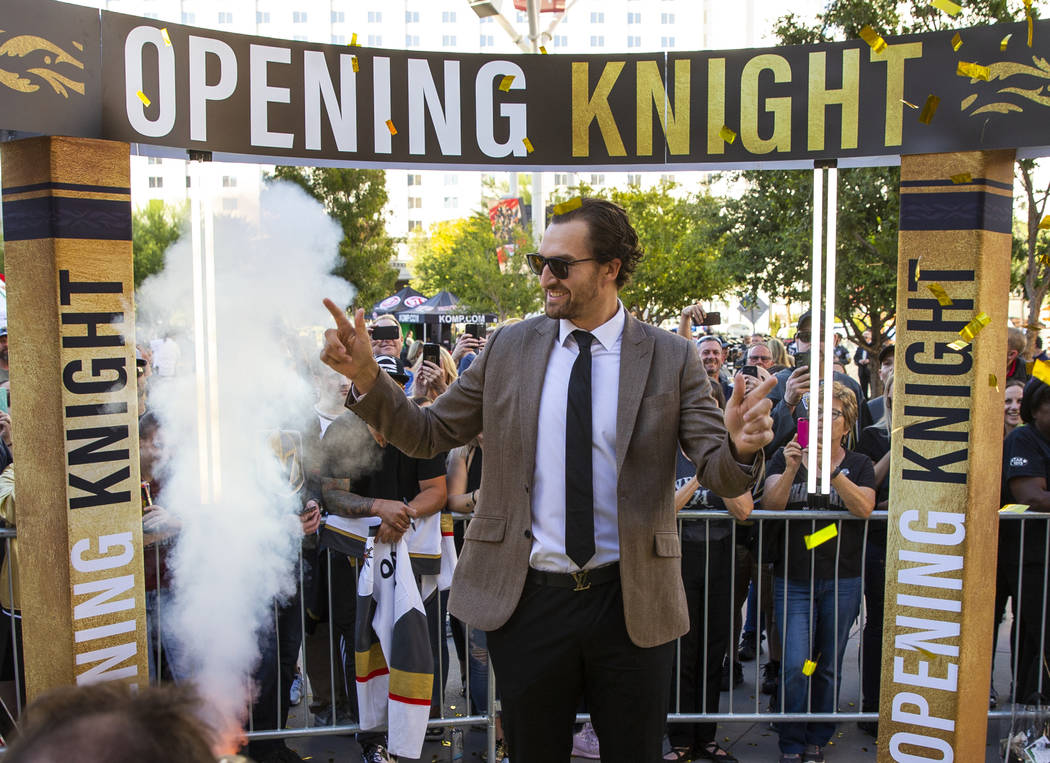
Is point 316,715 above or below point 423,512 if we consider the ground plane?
below

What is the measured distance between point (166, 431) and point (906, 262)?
11.6ft

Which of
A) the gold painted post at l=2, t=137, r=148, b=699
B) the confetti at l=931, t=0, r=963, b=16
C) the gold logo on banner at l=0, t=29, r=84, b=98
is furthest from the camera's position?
the gold painted post at l=2, t=137, r=148, b=699

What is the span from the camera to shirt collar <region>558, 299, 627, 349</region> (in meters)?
2.80

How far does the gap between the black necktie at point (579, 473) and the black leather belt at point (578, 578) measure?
0.04 m

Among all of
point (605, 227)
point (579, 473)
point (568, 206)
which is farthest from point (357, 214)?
point (579, 473)

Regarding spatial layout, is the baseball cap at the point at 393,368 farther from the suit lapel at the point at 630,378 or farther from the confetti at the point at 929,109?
the confetti at the point at 929,109

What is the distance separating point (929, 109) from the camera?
331 cm

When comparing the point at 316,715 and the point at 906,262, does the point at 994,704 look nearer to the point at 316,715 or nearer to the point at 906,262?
the point at 906,262

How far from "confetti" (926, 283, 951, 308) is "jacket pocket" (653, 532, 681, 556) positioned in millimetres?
1572

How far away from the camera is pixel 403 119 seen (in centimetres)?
363

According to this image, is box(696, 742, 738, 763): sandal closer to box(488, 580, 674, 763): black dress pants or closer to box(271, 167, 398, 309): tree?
box(488, 580, 674, 763): black dress pants

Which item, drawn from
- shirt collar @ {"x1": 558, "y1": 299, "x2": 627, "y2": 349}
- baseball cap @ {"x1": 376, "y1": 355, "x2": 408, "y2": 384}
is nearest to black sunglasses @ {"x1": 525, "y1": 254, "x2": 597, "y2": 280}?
shirt collar @ {"x1": 558, "y1": 299, "x2": 627, "y2": 349}

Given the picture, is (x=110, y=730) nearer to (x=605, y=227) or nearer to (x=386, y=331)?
(x=605, y=227)

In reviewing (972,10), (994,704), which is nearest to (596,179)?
(972,10)
